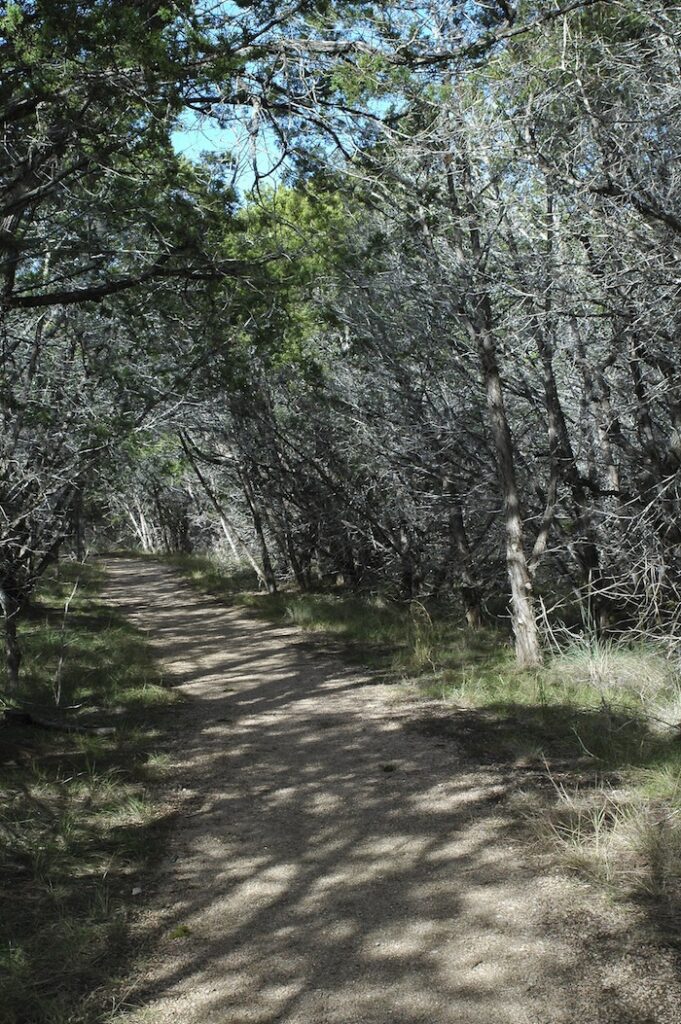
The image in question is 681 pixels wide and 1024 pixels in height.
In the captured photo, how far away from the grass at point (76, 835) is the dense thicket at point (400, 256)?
1.20 metres

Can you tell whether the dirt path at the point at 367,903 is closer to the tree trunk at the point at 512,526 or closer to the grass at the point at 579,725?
the grass at the point at 579,725

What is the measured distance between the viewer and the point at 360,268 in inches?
384

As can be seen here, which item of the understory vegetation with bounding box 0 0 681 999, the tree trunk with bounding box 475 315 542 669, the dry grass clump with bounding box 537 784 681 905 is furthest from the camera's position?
the tree trunk with bounding box 475 315 542 669

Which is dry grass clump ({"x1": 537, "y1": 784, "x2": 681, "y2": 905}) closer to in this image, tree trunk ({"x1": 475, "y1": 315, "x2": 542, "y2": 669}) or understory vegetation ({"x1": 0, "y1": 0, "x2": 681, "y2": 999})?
understory vegetation ({"x1": 0, "y1": 0, "x2": 681, "y2": 999})

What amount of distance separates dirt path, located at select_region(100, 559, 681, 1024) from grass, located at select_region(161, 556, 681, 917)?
0.26 metres

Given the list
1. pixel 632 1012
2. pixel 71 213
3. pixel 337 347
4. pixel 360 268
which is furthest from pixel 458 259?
pixel 632 1012

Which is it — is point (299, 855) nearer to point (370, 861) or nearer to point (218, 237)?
point (370, 861)

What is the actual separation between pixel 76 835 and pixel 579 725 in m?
3.48

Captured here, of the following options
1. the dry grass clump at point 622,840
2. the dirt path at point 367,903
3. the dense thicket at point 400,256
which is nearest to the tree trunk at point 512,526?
the dense thicket at point 400,256

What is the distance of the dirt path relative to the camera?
11.1 ft

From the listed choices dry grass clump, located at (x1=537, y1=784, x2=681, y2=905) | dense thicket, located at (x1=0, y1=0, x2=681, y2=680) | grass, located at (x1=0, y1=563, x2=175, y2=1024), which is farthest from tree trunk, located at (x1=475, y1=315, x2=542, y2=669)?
dry grass clump, located at (x1=537, y1=784, x2=681, y2=905)

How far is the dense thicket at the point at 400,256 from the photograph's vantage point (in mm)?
6258

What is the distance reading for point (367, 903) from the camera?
4.20m

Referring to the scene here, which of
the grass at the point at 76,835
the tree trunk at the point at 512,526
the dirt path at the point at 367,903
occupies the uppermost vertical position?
the tree trunk at the point at 512,526
